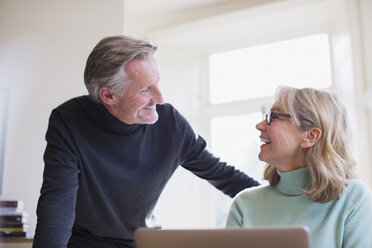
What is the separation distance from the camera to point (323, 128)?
1741 millimetres

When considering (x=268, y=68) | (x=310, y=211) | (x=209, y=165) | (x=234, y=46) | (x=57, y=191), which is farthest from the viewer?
(x=234, y=46)

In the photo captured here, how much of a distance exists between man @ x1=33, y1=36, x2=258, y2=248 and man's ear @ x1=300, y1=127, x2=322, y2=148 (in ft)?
1.51

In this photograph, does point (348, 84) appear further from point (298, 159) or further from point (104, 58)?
point (104, 58)

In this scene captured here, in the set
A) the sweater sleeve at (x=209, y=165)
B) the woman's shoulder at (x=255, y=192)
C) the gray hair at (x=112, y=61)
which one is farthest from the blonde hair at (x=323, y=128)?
the gray hair at (x=112, y=61)

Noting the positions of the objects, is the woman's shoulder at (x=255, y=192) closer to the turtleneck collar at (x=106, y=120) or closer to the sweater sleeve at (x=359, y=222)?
the sweater sleeve at (x=359, y=222)

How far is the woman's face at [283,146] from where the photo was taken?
1.76m

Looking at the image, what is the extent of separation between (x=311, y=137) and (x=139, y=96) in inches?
25.9

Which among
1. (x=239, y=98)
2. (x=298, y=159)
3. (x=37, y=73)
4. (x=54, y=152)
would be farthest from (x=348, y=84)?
(x=54, y=152)

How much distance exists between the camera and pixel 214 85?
4.64 meters

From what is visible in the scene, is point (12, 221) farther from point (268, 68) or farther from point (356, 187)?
point (268, 68)

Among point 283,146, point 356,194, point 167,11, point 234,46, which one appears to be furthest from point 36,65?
point 356,194

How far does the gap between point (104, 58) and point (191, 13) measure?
2.67 m

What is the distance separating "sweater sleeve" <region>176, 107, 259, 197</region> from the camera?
6.49 ft

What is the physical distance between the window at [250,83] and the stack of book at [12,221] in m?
1.93
